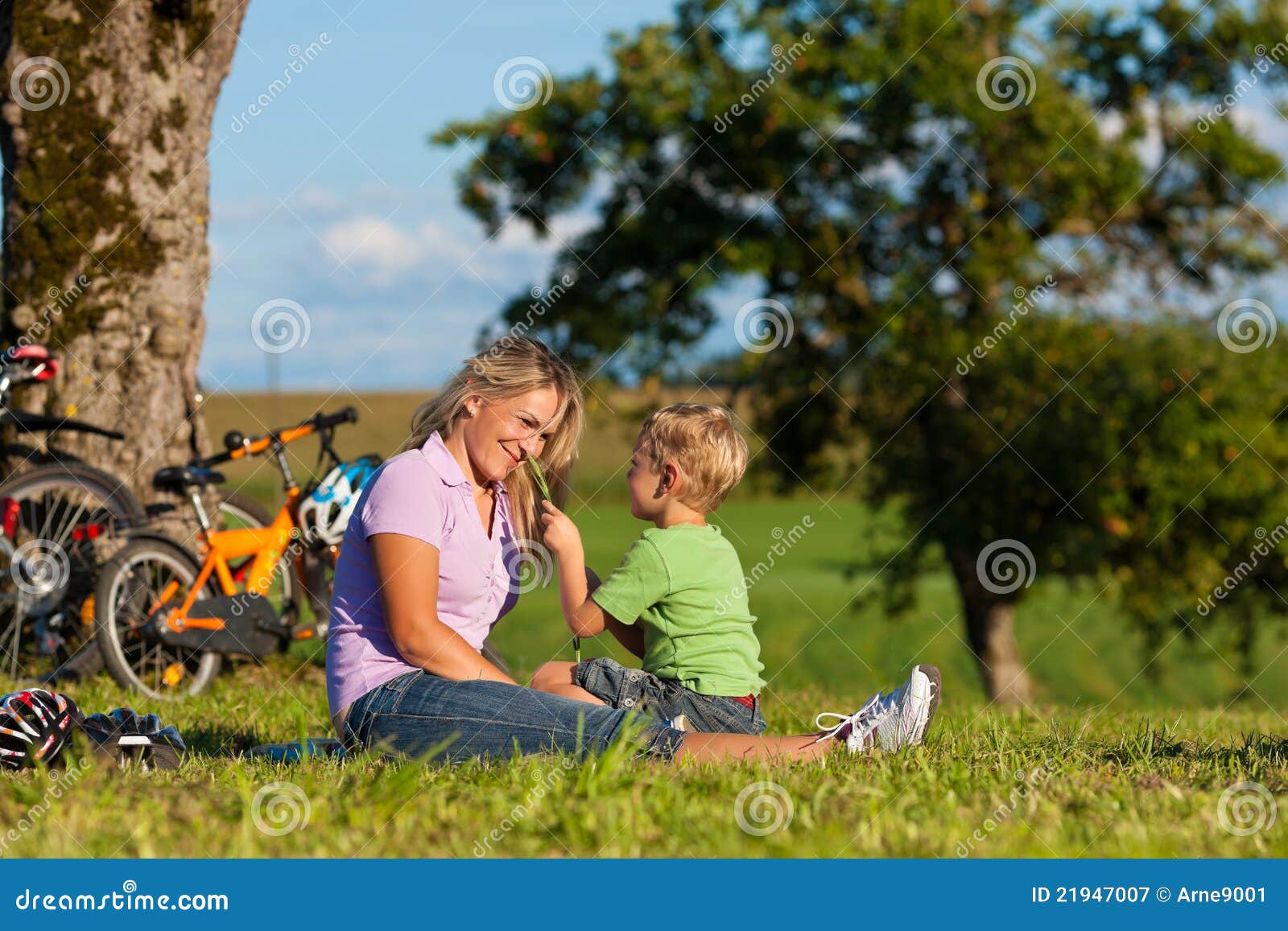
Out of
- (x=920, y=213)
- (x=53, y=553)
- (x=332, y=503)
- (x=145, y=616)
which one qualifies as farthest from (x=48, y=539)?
(x=920, y=213)

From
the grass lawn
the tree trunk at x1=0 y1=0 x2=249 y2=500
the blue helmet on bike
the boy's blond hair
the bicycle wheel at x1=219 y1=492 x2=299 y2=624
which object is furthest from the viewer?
the tree trunk at x1=0 y1=0 x2=249 y2=500

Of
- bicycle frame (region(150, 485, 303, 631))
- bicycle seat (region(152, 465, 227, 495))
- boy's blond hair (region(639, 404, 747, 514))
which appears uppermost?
boy's blond hair (region(639, 404, 747, 514))

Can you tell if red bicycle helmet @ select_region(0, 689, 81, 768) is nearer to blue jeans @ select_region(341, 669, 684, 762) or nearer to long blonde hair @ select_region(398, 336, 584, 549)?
blue jeans @ select_region(341, 669, 684, 762)

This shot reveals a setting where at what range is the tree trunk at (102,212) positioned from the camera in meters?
6.92

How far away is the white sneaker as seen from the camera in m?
4.08

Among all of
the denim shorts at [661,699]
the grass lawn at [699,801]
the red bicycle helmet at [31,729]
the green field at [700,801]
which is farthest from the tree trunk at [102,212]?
the denim shorts at [661,699]

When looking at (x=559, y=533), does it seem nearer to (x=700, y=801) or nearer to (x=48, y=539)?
(x=700, y=801)

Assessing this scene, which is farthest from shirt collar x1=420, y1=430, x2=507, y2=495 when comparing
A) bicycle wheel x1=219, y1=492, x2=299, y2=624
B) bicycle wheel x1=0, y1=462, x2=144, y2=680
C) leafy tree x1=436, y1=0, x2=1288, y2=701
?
leafy tree x1=436, y1=0, x2=1288, y2=701

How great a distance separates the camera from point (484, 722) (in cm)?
387

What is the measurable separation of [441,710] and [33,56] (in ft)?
15.9

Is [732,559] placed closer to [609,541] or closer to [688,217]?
[688,217]

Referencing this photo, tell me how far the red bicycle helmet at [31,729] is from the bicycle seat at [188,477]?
2.74 m

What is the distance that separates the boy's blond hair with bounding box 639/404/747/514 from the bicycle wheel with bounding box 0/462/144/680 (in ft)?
11.3

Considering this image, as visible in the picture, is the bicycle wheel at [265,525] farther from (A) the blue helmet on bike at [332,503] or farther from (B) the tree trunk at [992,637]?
(B) the tree trunk at [992,637]
